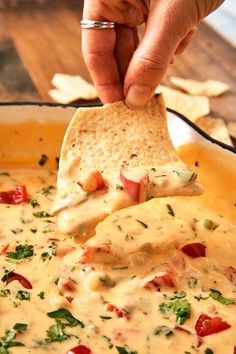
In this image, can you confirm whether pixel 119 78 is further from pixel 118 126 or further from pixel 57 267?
pixel 57 267

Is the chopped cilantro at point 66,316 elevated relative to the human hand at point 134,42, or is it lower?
lower

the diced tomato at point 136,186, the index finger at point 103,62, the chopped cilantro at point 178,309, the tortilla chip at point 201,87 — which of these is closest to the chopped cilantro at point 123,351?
the chopped cilantro at point 178,309

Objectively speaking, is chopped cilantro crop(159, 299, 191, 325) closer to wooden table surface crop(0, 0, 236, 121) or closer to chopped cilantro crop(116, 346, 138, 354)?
chopped cilantro crop(116, 346, 138, 354)

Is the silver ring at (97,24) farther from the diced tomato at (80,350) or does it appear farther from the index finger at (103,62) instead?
the diced tomato at (80,350)

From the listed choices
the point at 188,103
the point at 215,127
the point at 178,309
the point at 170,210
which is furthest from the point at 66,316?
the point at 188,103

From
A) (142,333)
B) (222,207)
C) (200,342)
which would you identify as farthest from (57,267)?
(222,207)
